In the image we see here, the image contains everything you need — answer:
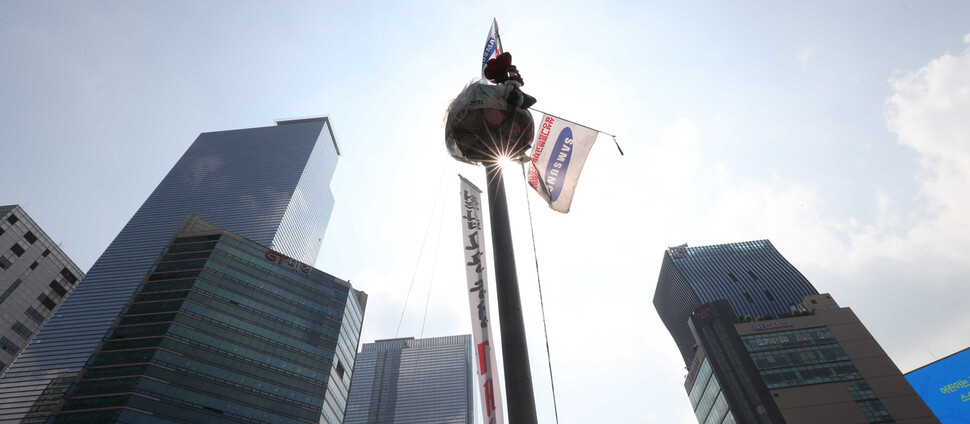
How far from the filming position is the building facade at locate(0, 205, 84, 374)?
2854 inches

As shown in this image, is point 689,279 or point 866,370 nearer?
point 866,370

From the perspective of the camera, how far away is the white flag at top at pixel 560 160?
11.0m

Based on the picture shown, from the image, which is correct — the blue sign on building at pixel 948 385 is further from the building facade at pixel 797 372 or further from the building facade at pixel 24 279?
the building facade at pixel 24 279

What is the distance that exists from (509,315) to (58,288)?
110 m

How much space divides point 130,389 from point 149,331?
9937 mm

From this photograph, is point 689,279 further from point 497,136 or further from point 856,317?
point 497,136

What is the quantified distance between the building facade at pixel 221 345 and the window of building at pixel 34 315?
16.3 meters

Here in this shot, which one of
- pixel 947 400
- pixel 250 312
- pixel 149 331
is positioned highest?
pixel 250 312

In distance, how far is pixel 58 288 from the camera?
83.1 metres

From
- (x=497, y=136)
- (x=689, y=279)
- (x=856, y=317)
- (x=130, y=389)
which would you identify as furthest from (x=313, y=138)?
(x=497, y=136)

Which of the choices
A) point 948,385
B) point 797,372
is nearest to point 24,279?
point 948,385

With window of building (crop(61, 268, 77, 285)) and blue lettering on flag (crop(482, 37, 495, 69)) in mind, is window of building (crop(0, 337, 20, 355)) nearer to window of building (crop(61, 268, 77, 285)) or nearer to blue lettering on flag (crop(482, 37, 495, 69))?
window of building (crop(61, 268, 77, 285))

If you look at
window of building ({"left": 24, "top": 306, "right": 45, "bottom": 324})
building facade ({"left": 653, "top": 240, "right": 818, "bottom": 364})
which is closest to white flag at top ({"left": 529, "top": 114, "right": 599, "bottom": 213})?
window of building ({"left": 24, "top": 306, "right": 45, "bottom": 324})

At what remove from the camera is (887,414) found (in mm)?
73375
